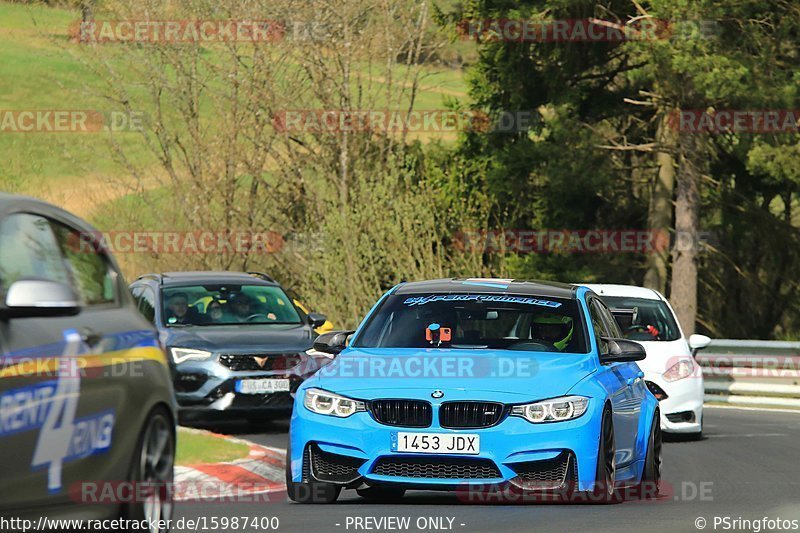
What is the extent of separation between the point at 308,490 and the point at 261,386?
7.06 metres

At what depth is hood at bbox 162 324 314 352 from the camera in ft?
57.6

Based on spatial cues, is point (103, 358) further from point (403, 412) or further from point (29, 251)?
point (403, 412)

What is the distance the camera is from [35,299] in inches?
252

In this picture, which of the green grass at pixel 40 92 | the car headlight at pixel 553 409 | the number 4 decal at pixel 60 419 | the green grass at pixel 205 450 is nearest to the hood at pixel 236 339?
the green grass at pixel 205 450

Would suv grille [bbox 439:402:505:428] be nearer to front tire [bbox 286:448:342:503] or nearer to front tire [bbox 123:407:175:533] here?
front tire [bbox 286:448:342:503]

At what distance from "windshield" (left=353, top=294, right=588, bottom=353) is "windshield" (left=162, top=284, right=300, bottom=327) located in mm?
→ 7063

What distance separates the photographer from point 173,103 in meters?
40.8

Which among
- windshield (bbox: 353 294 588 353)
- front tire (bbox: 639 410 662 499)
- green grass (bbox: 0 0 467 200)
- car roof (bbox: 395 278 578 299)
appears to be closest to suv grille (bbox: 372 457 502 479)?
windshield (bbox: 353 294 588 353)

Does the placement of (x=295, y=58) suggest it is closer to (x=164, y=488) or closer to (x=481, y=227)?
(x=481, y=227)

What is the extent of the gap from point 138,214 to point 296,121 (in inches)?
206

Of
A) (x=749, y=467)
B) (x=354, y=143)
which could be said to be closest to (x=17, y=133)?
(x=354, y=143)

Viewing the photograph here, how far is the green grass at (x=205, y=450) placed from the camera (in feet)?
44.0

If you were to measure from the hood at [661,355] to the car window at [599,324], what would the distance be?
564 cm

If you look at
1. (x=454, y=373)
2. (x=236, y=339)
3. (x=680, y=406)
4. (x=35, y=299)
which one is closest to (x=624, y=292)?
(x=680, y=406)
